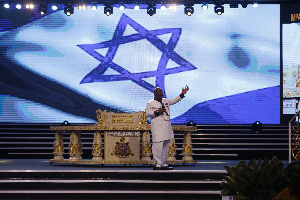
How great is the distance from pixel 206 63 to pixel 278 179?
10879 millimetres

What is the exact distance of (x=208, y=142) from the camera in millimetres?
14031

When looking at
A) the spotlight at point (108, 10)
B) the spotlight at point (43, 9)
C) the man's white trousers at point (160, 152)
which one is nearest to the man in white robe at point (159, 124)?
the man's white trousers at point (160, 152)

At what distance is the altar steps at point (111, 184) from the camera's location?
851 cm

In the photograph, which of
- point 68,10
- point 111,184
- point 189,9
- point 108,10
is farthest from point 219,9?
point 111,184

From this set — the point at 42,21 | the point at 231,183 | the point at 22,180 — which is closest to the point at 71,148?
the point at 22,180

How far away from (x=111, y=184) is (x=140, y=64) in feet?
22.0

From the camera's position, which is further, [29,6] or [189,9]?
[29,6]

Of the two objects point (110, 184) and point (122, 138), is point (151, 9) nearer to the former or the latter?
point (122, 138)

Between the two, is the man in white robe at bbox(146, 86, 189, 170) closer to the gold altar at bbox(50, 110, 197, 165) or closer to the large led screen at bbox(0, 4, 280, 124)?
the gold altar at bbox(50, 110, 197, 165)

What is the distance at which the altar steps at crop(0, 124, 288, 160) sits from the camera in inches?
527

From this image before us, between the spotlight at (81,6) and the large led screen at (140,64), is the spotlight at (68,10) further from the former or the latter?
the large led screen at (140,64)

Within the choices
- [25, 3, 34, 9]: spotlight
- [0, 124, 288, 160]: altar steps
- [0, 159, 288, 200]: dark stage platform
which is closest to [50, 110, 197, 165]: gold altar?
[0, 159, 288, 200]: dark stage platform

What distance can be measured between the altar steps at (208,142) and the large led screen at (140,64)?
0.54 meters

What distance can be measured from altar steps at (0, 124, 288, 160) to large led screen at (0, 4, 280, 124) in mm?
545
